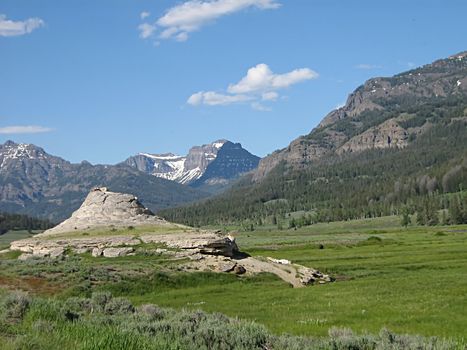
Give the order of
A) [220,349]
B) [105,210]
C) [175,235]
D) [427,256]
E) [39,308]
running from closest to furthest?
[220,349]
[39,308]
[175,235]
[427,256]
[105,210]

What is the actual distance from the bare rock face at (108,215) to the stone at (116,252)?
8.34 metres

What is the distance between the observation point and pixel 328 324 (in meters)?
26.5

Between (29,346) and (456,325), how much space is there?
19.3 meters

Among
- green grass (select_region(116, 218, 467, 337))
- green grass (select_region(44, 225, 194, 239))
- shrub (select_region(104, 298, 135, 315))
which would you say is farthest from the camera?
green grass (select_region(44, 225, 194, 239))

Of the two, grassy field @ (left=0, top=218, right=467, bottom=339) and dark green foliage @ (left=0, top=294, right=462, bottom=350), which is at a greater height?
dark green foliage @ (left=0, top=294, right=462, bottom=350)

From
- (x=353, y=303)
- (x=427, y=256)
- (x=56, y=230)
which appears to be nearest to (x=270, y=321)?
(x=353, y=303)

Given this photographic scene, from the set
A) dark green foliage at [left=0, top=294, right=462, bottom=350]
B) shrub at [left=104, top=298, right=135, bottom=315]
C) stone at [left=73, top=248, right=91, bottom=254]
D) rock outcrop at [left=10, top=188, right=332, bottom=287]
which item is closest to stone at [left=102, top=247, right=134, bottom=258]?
rock outcrop at [left=10, top=188, right=332, bottom=287]

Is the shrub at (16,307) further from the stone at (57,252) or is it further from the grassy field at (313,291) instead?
the stone at (57,252)

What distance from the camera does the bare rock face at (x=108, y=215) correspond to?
6775cm

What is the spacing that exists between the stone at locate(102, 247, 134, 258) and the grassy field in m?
1.77

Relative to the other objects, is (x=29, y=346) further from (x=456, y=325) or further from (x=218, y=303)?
(x=218, y=303)

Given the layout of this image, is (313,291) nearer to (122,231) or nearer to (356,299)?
(356,299)

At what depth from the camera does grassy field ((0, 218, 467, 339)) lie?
1058 inches

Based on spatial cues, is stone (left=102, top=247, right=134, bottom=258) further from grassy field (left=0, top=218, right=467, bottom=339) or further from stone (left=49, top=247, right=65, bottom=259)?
stone (left=49, top=247, right=65, bottom=259)
